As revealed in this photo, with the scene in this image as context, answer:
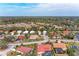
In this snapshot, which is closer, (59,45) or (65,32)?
(59,45)

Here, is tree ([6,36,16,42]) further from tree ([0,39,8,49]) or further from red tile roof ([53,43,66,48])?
red tile roof ([53,43,66,48])

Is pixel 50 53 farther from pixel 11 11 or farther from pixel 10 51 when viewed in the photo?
pixel 11 11

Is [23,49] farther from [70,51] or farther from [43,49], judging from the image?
[70,51]

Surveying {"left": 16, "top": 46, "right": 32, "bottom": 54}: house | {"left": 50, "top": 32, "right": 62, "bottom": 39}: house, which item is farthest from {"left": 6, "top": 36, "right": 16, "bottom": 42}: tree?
{"left": 50, "top": 32, "right": 62, "bottom": 39}: house

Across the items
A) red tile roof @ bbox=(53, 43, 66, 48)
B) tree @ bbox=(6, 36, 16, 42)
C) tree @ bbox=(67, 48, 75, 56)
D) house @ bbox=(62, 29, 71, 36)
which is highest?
house @ bbox=(62, 29, 71, 36)

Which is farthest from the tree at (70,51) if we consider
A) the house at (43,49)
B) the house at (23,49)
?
the house at (23,49)

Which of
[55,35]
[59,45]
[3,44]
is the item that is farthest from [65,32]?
[3,44]
